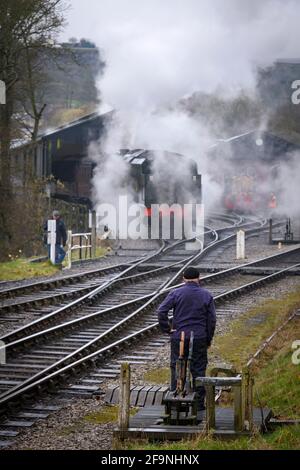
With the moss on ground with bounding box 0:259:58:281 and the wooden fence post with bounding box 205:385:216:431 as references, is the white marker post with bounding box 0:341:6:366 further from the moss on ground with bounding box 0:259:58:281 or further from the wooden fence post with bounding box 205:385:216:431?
the moss on ground with bounding box 0:259:58:281

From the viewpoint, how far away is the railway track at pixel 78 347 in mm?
10055

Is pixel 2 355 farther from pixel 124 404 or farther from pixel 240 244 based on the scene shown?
pixel 240 244

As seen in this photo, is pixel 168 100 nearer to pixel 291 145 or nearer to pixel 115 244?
pixel 115 244

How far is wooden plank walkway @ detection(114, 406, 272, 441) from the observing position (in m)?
6.84

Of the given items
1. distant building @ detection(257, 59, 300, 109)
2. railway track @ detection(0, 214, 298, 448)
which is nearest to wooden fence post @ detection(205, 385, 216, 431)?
railway track @ detection(0, 214, 298, 448)

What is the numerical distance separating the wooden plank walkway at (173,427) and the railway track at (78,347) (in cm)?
156

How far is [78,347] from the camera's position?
40.1 feet

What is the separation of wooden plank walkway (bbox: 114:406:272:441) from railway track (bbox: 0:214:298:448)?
156 cm

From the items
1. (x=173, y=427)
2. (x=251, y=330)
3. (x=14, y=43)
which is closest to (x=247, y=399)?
(x=173, y=427)

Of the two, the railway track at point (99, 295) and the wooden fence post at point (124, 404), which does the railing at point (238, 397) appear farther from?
the railway track at point (99, 295)

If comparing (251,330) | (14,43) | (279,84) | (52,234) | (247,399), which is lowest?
(251,330)

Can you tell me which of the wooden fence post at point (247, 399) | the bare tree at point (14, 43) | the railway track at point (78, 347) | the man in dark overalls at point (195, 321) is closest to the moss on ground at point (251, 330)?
the railway track at point (78, 347)

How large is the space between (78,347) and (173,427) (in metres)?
5.31
